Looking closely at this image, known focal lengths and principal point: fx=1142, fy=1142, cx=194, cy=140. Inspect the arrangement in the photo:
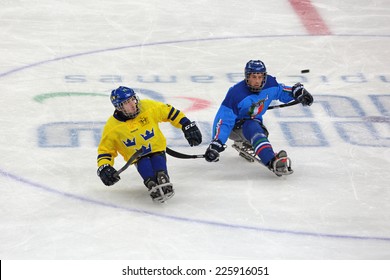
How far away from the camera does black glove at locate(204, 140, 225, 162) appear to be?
22.8 feet

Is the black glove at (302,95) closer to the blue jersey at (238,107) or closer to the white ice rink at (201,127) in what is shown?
the blue jersey at (238,107)

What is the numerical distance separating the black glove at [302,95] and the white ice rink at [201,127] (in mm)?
411

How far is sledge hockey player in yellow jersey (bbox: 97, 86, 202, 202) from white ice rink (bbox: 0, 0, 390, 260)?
169 millimetres

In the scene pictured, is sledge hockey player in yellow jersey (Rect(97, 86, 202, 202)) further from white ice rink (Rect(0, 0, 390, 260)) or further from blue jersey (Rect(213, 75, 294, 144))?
blue jersey (Rect(213, 75, 294, 144))

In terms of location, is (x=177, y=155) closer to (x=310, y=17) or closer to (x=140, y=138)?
(x=140, y=138)

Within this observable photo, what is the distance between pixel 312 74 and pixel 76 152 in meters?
2.50

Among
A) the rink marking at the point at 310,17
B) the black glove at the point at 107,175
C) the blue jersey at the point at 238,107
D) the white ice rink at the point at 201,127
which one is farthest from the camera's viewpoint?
the rink marking at the point at 310,17

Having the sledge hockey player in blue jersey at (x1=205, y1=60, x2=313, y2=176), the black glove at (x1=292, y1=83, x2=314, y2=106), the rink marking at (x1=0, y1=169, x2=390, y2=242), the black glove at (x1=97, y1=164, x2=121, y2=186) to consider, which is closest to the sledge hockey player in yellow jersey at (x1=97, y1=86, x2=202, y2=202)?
the black glove at (x1=97, y1=164, x2=121, y2=186)

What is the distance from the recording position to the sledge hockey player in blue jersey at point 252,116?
23.0 ft

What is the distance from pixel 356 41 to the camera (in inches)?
393

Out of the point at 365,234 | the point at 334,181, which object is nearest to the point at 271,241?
the point at 365,234

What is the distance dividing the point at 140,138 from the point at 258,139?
79 centimetres

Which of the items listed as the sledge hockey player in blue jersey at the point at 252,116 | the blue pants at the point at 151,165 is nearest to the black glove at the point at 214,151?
the sledge hockey player in blue jersey at the point at 252,116

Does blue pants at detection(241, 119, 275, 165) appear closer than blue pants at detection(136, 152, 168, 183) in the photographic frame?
No
